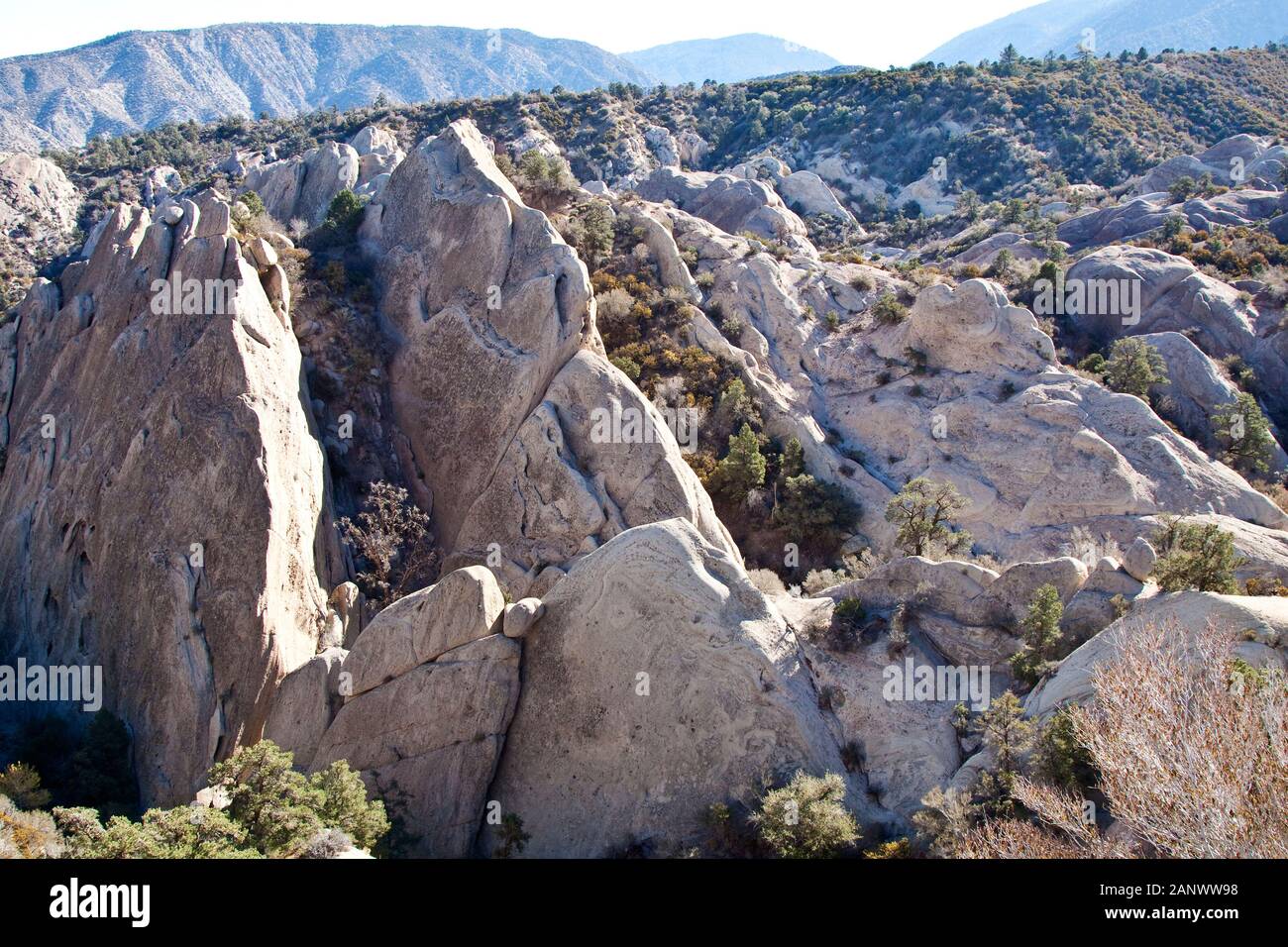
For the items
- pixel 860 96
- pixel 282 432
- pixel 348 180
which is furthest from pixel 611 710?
pixel 860 96

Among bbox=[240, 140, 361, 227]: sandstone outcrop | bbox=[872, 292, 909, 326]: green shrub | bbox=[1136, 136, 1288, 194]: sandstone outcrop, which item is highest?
bbox=[1136, 136, 1288, 194]: sandstone outcrop

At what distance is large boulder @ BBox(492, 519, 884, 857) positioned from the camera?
17.6 meters

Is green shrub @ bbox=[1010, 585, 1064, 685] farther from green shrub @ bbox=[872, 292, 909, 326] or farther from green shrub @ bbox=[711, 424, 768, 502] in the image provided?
green shrub @ bbox=[872, 292, 909, 326]

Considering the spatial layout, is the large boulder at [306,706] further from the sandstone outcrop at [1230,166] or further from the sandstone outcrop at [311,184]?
the sandstone outcrop at [1230,166]

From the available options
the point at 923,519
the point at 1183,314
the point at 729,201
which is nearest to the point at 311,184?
the point at 729,201

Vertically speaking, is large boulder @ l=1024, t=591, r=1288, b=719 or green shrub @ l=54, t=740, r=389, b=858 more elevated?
large boulder @ l=1024, t=591, r=1288, b=719

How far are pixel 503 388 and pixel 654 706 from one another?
1274 cm

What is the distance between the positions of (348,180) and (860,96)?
7331 cm

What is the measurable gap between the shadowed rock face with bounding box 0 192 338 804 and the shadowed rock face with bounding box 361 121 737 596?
14.1 ft

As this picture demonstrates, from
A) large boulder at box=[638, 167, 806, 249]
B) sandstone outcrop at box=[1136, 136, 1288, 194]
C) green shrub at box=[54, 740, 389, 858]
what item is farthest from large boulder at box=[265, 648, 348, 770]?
sandstone outcrop at box=[1136, 136, 1288, 194]

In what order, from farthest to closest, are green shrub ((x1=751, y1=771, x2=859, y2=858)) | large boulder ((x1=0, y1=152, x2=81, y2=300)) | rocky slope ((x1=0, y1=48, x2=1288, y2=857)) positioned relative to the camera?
1. large boulder ((x1=0, y1=152, x2=81, y2=300))
2. rocky slope ((x1=0, y1=48, x2=1288, y2=857))
3. green shrub ((x1=751, y1=771, x2=859, y2=858))

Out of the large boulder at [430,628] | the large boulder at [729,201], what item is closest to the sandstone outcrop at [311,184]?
the large boulder at [729,201]

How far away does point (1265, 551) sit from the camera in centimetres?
2269

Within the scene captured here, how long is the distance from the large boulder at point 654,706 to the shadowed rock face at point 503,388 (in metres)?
5.44
